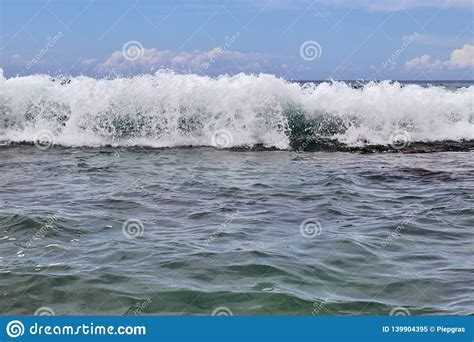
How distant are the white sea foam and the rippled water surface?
4.34 m

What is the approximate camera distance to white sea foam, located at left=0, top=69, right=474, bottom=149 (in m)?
18.1

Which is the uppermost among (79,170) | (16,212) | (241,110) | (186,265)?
(241,110)

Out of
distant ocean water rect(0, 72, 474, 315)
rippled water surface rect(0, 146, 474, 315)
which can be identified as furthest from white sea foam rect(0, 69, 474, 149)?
rippled water surface rect(0, 146, 474, 315)

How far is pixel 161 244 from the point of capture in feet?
24.8

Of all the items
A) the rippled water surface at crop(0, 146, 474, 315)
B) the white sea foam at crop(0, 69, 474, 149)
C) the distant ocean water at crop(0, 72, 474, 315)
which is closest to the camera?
the rippled water surface at crop(0, 146, 474, 315)

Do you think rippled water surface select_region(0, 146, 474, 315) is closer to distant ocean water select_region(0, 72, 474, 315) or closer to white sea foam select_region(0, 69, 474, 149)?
distant ocean water select_region(0, 72, 474, 315)

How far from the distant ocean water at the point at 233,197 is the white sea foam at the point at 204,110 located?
0.18 feet

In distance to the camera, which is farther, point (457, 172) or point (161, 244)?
point (457, 172)

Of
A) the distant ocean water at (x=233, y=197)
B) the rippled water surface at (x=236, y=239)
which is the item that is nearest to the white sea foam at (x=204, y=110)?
the distant ocean water at (x=233, y=197)

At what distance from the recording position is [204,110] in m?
18.8

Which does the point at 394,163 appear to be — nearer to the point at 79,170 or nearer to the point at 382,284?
the point at 79,170

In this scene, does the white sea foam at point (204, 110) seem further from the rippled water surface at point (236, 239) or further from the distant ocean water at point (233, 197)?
the rippled water surface at point (236, 239)

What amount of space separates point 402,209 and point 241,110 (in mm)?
9424

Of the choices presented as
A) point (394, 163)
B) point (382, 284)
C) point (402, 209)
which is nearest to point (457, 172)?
point (394, 163)
